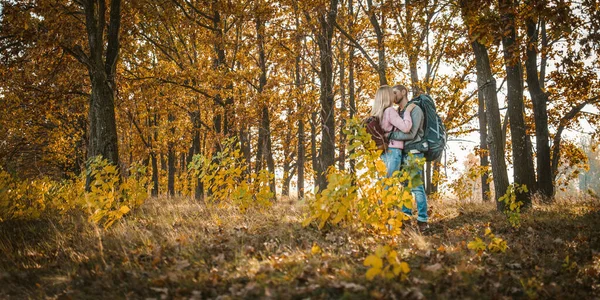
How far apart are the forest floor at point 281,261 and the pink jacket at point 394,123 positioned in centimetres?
123

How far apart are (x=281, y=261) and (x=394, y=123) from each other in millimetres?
2410

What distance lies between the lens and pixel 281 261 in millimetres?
3629

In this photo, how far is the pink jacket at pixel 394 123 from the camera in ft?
15.6

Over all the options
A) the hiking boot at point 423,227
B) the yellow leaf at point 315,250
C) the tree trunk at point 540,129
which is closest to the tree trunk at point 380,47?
the tree trunk at point 540,129

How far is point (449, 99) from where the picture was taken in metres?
11.8

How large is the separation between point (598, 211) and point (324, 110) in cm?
541

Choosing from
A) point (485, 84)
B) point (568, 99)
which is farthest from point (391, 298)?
point (568, 99)

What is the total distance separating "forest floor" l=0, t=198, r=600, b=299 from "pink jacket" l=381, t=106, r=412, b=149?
4.02 feet

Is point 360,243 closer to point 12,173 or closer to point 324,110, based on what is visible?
point 324,110

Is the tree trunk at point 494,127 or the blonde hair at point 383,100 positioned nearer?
the blonde hair at point 383,100

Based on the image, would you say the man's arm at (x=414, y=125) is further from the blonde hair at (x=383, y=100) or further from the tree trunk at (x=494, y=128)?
the tree trunk at (x=494, y=128)

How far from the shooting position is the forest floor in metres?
3.13

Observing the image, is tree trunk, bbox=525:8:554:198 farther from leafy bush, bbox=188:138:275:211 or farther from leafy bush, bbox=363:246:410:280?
leafy bush, bbox=363:246:410:280

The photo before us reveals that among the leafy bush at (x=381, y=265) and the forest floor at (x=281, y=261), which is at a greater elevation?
the leafy bush at (x=381, y=265)
